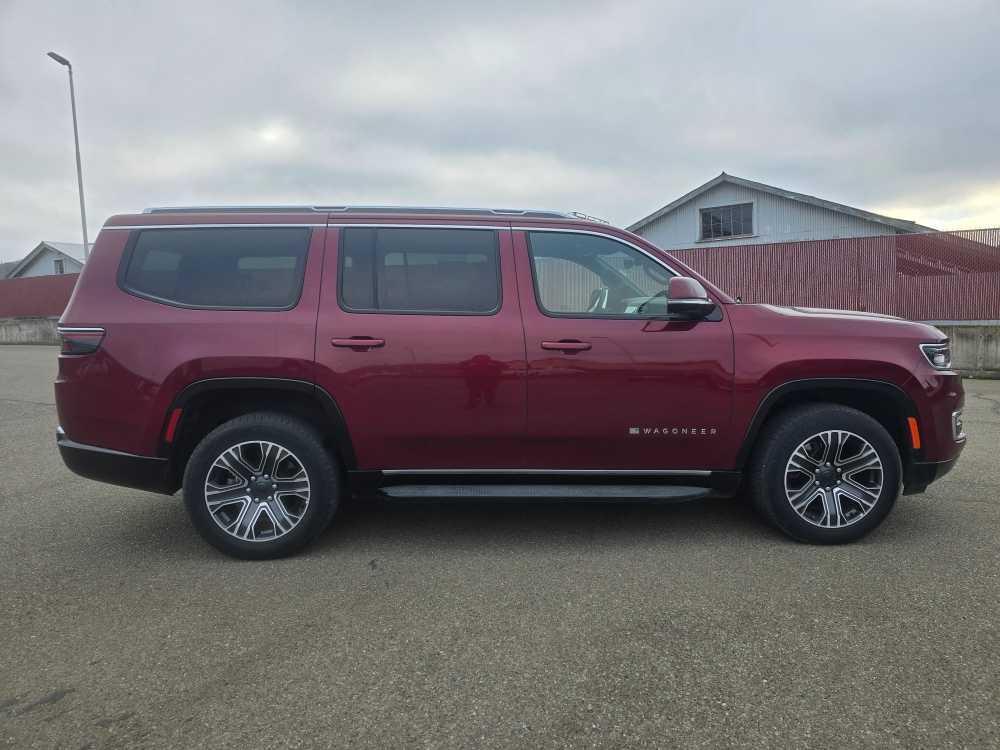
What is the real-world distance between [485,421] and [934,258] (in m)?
13.9

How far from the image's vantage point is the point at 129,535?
4.00 m

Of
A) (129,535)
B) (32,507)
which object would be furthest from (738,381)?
(32,507)

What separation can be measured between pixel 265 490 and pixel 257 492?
46 mm

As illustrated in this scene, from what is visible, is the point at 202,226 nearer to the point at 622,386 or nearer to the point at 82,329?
the point at 82,329

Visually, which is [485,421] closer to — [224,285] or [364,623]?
[364,623]

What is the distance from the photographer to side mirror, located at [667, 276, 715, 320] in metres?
3.45

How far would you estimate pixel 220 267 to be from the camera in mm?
3629

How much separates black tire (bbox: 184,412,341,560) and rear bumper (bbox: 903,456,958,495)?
323cm

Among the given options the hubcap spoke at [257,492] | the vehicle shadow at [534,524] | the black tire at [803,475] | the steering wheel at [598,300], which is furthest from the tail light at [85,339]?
the black tire at [803,475]

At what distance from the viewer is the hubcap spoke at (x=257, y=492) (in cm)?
352

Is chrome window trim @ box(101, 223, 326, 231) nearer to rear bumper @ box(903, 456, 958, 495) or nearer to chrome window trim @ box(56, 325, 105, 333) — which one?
chrome window trim @ box(56, 325, 105, 333)

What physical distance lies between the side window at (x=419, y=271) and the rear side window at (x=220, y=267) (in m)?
0.30

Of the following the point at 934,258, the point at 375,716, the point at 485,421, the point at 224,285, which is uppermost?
the point at 934,258

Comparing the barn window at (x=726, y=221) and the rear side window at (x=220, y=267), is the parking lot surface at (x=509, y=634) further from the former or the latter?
the barn window at (x=726, y=221)
